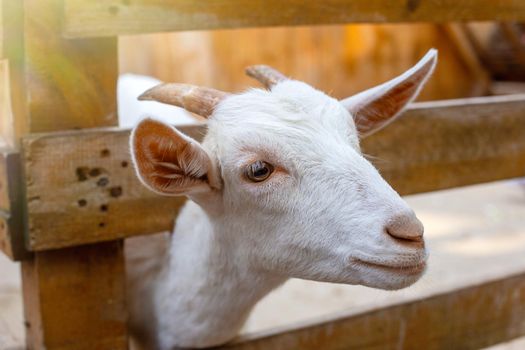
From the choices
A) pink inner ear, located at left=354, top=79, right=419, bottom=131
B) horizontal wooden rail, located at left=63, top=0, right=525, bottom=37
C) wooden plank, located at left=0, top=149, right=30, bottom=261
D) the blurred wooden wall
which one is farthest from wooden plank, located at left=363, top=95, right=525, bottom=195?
the blurred wooden wall

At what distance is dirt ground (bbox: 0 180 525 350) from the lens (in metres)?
3.36

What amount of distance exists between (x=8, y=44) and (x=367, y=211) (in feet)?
3.05

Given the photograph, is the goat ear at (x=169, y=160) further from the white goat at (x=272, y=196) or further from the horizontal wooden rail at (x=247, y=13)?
the horizontal wooden rail at (x=247, y=13)

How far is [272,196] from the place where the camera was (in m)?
1.64

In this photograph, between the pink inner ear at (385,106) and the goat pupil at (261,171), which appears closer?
the goat pupil at (261,171)

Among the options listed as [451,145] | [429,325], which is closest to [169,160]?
[451,145]

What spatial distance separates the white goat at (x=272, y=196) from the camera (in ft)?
4.97

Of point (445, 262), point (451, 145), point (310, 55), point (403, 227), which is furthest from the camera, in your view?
point (310, 55)

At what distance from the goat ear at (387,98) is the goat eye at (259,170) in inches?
15.8

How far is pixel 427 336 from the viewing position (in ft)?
8.00

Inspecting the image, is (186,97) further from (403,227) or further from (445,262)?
(445,262)

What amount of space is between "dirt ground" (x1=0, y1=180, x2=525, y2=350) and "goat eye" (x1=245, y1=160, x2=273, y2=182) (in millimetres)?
897

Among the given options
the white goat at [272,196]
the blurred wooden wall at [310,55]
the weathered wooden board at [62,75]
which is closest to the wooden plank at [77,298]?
the white goat at [272,196]

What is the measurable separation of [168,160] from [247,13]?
49 cm
